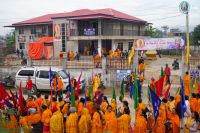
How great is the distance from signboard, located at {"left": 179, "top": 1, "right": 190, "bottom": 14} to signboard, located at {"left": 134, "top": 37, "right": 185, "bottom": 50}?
8.06 ft

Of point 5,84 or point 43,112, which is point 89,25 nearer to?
point 5,84

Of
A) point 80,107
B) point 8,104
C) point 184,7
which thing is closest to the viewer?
point 80,107

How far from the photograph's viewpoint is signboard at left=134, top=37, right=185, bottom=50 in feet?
61.9

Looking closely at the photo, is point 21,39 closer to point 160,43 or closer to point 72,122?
point 160,43

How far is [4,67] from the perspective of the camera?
24.2 m

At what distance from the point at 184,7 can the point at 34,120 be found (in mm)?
13548

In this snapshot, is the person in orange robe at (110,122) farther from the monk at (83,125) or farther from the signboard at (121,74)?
the signboard at (121,74)

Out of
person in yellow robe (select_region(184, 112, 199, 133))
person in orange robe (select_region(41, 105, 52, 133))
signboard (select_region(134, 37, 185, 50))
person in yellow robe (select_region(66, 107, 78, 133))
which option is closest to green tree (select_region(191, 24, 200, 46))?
signboard (select_region(134, 37, 185, 50))

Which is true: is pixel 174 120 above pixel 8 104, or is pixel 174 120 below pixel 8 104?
below

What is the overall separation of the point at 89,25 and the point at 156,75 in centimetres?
1276

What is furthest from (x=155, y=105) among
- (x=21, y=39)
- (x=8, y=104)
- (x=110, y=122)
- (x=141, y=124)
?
(x=21, y=39)

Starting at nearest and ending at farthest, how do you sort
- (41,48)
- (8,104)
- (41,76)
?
(8,104) < (41,76) < (41,48)

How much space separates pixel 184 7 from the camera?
2019 cm

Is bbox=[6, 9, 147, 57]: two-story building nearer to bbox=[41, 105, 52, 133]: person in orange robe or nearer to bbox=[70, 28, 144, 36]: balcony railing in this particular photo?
bbox=[70, 28, 144, 36]: balcony railing
